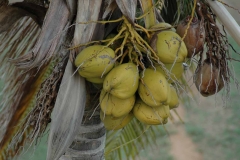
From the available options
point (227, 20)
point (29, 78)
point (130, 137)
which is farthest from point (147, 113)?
point (130, 137)

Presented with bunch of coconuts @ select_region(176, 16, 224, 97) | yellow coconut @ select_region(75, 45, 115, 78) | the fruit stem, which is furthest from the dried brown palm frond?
bunch of coconuts @ select_region(176, 16, 224, 97)

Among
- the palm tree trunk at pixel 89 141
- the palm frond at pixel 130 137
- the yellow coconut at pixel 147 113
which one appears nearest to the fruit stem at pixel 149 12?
the yellow coconut at pixel 147 113

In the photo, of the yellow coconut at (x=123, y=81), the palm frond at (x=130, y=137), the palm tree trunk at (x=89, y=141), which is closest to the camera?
the yellow coconut at (x=123, y=81)

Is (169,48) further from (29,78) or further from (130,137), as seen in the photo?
(130,137)

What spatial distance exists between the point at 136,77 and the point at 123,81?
4 cm

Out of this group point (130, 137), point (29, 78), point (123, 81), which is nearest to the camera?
point (123, 81)

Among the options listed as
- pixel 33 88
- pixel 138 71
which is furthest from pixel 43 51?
pixel 33 88

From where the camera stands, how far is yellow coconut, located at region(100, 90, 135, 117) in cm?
119

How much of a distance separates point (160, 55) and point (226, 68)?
0.85 feet

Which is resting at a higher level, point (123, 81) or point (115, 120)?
point (123, 81)

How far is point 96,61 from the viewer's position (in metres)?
1.16

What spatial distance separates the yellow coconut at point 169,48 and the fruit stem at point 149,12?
0.10 m

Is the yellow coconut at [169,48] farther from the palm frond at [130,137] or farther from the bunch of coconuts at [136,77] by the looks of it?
the palm frond at [130,137]

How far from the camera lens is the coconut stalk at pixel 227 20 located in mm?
1236
